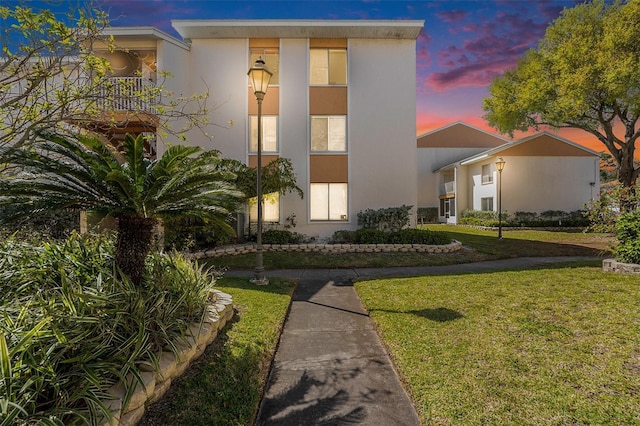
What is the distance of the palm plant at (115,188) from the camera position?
11.5 ft

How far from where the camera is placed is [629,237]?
25.8 feet

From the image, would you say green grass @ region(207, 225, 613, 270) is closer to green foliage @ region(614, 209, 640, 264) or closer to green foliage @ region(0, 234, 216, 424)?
green foliage @ region(614, 209, 640, 264)

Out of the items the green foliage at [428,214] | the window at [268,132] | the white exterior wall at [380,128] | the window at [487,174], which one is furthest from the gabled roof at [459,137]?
the window at [268,132]

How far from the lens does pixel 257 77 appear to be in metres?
7.32

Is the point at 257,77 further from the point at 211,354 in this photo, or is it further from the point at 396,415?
the point at 396,415

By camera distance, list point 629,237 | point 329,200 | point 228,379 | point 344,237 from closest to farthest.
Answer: point 228,379
point 629,237
point 344,237
point 329,200

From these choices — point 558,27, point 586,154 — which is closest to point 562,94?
point 558,27

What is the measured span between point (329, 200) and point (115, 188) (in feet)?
35.5

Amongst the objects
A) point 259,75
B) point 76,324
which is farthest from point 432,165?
point 76,324

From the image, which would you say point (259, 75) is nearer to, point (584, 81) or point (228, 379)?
point (228, 379)

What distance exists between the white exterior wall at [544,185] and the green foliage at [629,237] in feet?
54.4

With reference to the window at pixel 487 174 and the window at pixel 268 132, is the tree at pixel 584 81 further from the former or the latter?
the window at pixel 268 132

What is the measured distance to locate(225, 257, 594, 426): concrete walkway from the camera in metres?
2.79

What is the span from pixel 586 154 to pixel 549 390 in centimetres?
2905
